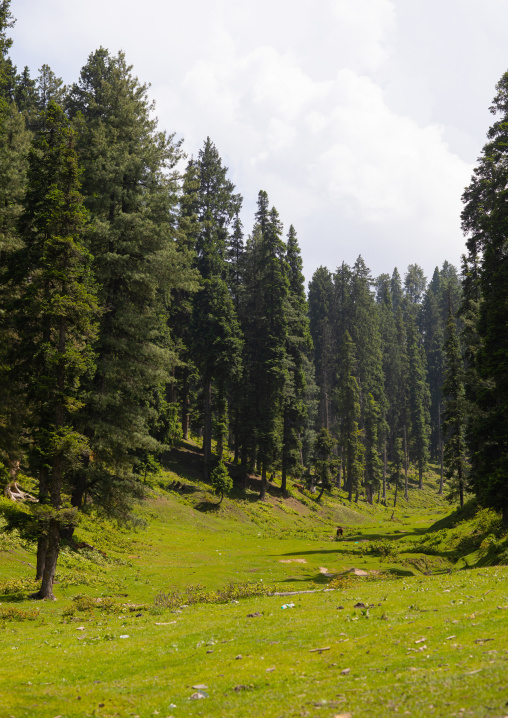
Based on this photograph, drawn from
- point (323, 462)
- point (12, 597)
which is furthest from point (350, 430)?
point (12, 597)

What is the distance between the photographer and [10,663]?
1248 centimetres

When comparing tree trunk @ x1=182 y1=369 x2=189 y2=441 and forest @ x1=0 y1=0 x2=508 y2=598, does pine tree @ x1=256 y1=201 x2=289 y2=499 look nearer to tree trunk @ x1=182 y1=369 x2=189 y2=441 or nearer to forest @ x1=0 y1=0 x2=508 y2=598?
forest @ x1=0 y1=0 x2=508 y2=598

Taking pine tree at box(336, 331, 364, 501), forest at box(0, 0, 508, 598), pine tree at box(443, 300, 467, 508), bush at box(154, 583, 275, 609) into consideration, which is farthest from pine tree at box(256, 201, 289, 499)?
bush at box(154, 583, 275, 609)

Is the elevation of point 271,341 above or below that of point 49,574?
above

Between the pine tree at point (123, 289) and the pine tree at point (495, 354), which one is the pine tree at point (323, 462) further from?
the pine tree at point (123, 289)

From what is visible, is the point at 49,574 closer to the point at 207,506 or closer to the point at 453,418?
the point at 207,506

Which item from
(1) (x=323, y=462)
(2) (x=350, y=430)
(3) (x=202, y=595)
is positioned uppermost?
(2) (x=350, y=430)

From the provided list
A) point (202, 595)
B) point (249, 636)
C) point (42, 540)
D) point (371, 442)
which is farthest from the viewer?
point (371, 442)

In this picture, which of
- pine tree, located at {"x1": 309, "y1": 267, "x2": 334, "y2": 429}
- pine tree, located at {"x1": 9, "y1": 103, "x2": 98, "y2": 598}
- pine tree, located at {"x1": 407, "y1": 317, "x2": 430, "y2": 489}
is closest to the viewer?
pine tree, located at {"x1": 9, "y1": 103, "x2": 98, "y2": 598}

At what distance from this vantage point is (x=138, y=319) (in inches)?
1281

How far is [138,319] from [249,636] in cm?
2224

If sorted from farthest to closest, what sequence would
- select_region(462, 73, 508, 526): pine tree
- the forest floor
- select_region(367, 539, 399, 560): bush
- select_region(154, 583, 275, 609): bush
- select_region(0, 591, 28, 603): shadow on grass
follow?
select_region(367, 539, 399, 560): bush < select_region(462, 73, 508, 526): pine tree < select_region(154, 583, 275, 609): bush < select_region(0, 591, 28, 603): shadow on grass < the forest floor

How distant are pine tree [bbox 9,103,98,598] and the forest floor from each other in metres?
4.27

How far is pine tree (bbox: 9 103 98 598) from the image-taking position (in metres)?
22.5
